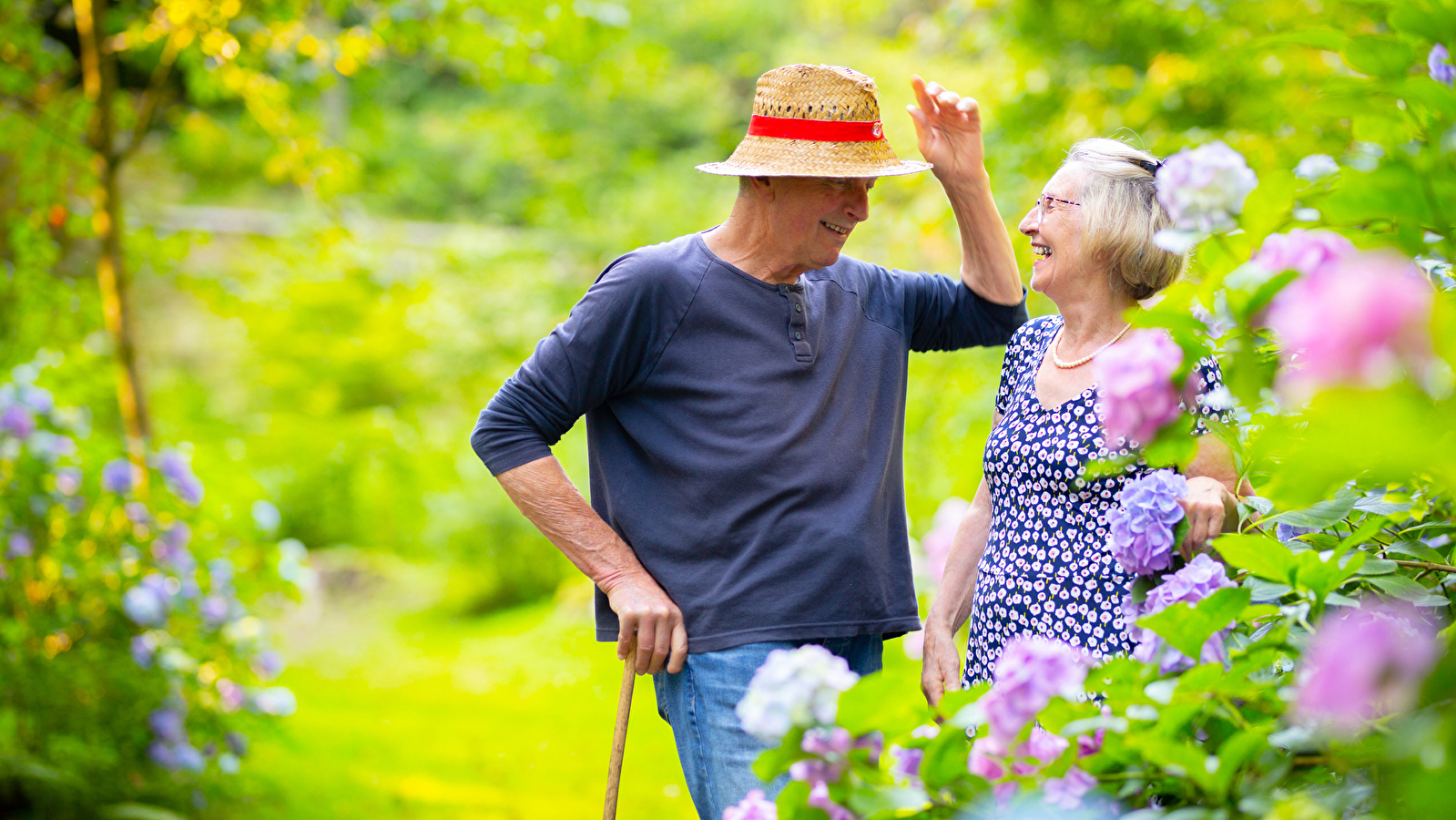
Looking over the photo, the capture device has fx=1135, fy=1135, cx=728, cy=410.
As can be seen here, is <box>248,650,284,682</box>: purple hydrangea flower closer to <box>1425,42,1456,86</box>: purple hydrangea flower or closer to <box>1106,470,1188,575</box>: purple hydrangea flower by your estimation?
<box>1106,470,1188,575</box>: purple hydrangea flower

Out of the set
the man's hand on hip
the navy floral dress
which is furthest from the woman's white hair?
the man's hand on hip

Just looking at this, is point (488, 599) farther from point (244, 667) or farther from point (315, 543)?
point (244, 667)

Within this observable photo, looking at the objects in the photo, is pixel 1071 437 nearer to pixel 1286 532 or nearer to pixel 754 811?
pixel 1286 532

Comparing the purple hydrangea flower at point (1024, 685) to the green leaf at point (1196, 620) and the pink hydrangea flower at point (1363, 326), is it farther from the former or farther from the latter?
the pink hydrangea flower at point (1363, 326)

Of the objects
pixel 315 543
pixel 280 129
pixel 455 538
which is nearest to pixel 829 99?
pixel 280 129

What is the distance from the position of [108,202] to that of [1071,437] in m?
3.04

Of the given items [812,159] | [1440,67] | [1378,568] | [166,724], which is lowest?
[166,724]

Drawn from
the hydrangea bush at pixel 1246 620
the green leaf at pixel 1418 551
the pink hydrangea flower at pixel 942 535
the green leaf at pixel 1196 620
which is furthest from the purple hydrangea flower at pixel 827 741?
the pink hydrangea flower at pixel 942 535

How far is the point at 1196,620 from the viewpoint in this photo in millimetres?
980

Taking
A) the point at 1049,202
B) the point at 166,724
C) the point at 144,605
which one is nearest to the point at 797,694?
the point at 1049,202

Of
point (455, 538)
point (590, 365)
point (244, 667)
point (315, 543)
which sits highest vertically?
point (590, 365)

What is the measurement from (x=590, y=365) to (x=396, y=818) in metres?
2.73

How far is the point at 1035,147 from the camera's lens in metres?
3.89

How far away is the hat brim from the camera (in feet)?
6.04
